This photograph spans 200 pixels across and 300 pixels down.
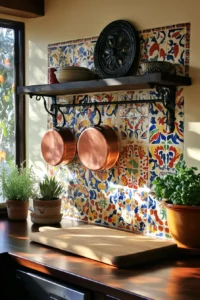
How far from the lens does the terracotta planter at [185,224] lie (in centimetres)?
209

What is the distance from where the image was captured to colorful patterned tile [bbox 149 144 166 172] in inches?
94.6

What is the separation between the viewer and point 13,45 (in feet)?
10.2

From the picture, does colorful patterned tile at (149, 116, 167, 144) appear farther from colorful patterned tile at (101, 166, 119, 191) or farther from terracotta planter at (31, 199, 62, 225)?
terracotta planter at (31, 199, 62, 225)

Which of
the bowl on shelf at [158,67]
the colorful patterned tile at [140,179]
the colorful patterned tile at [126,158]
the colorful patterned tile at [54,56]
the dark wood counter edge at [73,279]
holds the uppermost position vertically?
the colorful patterned tile at [54,56]

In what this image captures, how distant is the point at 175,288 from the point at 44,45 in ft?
5.81

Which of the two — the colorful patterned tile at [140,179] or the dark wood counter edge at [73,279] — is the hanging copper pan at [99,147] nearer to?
the colorful patterned tile at [140,179]

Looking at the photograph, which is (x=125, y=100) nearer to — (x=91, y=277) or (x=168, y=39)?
(x=168, y=39)

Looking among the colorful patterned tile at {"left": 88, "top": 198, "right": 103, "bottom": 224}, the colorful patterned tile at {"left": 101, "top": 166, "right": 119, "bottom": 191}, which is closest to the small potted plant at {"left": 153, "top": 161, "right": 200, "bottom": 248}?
the colorful patterned tile at {"left": 101, "top": 166, "right": 119, "bottom": 191}

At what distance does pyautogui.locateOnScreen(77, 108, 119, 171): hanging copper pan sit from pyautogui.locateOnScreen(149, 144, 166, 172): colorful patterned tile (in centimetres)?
22

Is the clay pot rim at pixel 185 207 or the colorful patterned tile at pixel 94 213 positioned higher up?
the clay pot rim at pixel 185 207

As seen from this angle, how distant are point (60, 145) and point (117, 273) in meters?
1.10

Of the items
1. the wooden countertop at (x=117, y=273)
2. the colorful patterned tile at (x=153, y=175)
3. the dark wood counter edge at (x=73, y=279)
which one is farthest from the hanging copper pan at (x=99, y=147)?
the dark wood counter edge at (x=73, y=279)

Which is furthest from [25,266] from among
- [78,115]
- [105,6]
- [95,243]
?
[105,6]

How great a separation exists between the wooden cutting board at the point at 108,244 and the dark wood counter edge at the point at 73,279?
164 millimetres
